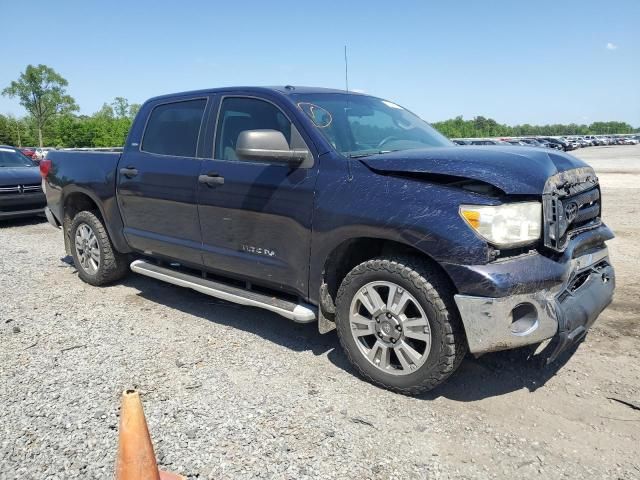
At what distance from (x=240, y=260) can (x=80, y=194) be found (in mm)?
2725

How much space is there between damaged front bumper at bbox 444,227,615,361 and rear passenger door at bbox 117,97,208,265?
7.81ft

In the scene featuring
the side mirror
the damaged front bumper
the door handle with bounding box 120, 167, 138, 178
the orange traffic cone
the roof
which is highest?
the roof

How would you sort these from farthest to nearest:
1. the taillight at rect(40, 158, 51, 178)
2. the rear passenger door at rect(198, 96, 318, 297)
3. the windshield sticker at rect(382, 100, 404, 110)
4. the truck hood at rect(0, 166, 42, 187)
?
1. the truck hood at rect(0, 166, 42, 187)
2. the taillight at rect(40, 158, 51, 178)
3. the windshield sticker at rect(382, 100, 404, 110)
4. the rear passenger door at rect(198, 96, 318, 297)

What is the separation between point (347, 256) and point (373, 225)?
0.46m

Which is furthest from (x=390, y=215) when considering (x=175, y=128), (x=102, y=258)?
(x=102, y=258)

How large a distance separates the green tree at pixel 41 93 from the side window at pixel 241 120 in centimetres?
8808

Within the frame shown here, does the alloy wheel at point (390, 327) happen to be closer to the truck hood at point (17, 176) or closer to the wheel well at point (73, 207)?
the wheel well at point (73, 207)

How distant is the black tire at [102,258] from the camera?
5.40m

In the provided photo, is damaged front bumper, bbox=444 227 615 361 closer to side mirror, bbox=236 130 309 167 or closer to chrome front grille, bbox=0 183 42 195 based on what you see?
side mirror, bbox=236 130 309 167

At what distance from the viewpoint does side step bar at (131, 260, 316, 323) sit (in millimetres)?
3619

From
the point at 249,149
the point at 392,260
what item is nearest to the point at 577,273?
the point at 392,260

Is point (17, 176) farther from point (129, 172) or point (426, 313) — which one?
point (426, 313)

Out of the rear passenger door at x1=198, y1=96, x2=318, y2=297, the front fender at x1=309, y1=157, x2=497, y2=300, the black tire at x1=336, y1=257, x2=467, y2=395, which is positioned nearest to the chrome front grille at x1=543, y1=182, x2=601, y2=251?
the front fender at x1=309, y1=157, x2=497, y2=300

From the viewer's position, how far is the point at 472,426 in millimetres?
2916
